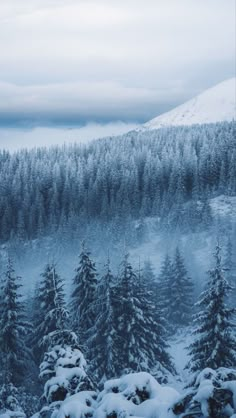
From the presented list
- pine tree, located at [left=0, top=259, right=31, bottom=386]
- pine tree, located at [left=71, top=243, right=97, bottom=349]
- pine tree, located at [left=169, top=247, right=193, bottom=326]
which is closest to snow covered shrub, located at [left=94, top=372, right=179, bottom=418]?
pine tree, located at [left=0, top=259, right=31, bottom=386]

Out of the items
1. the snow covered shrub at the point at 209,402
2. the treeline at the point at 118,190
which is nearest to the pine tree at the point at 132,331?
the snow covered shrub at the point at 209,402

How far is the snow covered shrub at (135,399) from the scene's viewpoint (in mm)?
7230

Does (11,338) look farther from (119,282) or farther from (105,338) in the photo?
(119,282)

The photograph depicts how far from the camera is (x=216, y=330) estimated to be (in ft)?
63.2

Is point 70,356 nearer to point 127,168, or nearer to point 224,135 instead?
point 127,168

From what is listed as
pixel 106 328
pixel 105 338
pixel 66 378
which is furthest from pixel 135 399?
pixel 106 328

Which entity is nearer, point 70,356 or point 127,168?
point 70,356

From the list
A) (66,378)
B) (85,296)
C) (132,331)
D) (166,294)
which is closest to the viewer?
(66,378)

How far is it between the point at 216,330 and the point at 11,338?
11406 millimetres

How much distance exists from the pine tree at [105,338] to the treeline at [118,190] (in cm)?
5773

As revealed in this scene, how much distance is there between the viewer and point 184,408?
7.14 meters

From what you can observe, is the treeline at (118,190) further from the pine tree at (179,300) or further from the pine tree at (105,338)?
the pine tree at (105,338)

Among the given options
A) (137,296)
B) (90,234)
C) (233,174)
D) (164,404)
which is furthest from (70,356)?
(233,174)

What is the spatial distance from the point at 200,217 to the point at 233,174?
77.6 ft
